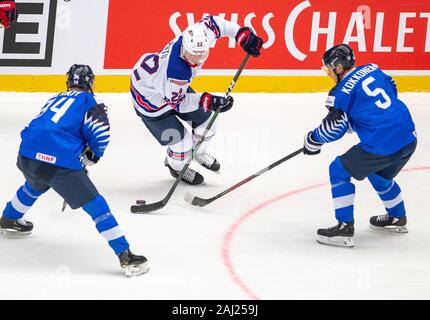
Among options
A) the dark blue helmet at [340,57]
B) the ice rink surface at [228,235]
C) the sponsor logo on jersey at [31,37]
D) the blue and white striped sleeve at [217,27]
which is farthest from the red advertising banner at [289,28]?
the dark blue helmet at [340,57]

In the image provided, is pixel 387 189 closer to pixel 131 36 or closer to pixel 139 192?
pixel 139 192

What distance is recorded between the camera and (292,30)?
784 centimetres

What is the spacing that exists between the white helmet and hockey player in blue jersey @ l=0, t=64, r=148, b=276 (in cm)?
109

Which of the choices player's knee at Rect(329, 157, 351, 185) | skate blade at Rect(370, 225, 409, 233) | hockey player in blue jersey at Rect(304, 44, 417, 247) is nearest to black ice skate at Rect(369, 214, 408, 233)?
skate blade at Rect(370, 225, 409, 233)

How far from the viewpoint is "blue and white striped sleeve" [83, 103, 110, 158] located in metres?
4.27

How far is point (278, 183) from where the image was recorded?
5.97m

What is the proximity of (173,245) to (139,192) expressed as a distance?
1.06m

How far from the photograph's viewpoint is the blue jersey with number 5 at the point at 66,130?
4.22m

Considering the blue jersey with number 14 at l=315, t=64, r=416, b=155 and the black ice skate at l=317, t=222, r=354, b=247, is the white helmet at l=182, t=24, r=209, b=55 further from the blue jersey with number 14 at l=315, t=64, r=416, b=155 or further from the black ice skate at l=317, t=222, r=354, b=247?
the black ice skate at l=317, t=222, r=354, b=247

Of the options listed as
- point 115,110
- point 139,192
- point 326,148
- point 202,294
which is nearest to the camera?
point 202,294

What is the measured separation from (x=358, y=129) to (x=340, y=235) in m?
0.56

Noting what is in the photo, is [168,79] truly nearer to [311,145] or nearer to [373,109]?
[311,145]

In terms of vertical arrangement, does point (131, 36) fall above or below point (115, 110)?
above

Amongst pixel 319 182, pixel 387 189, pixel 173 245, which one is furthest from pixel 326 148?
pixel 173 245
